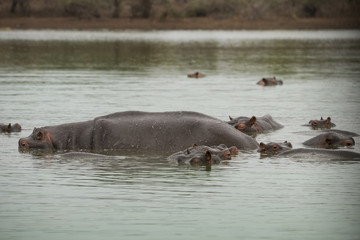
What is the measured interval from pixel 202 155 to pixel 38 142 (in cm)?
278

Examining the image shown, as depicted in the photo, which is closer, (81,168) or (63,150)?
(81,168)

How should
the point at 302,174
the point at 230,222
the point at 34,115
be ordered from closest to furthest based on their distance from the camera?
the point at 230,222 → the point at 302,174 → the point at 34,115

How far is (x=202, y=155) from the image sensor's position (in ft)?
36.2

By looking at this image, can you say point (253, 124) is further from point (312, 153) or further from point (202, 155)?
point (202, 155)

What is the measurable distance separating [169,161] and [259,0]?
79640 millimetres

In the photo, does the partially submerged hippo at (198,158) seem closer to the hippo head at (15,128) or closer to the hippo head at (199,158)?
the hippo head at (199,158)

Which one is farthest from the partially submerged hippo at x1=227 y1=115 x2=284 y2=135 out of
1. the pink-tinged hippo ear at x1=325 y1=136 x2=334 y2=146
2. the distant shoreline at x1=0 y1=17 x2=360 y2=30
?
the distant shoreline at x1=0 y1=17 x2=360 y2=30

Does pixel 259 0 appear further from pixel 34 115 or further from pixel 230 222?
pixel 230 222

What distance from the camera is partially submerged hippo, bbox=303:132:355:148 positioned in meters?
12.9

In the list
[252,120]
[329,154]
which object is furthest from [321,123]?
[329,154]

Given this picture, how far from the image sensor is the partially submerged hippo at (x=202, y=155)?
36.2ft

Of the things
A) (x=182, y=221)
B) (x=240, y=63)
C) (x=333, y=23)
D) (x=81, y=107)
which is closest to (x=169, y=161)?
(x=182, y=221)

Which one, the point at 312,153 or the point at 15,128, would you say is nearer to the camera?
the point at 312,153

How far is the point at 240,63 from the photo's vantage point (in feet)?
121
